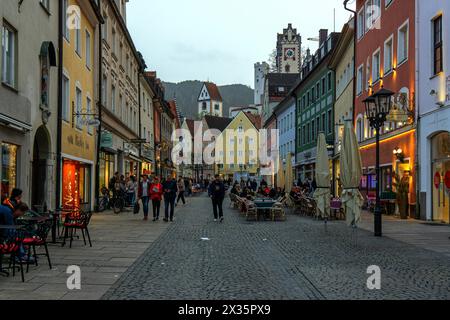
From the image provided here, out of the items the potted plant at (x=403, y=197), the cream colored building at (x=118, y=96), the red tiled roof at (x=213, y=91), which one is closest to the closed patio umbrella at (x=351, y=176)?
the potted plant at (x=403, y=197)

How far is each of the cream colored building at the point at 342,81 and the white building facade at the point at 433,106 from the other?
10.9 m

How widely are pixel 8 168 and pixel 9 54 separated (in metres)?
2.71

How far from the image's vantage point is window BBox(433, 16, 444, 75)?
65.6ft

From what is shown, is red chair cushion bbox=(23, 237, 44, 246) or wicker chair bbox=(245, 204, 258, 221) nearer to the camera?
red chair cushion bbox=(23, 237, 44, 246)

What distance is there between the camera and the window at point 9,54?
13219 millimetres

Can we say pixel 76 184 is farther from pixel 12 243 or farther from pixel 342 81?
pixel 342 81

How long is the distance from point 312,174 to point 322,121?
618 cm

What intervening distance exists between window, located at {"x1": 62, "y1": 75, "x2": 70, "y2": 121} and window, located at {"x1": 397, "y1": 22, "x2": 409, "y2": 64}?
43.8 ft

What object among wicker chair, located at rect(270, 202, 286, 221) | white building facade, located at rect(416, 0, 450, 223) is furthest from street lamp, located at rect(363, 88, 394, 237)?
wicker chair, located at rect(270, 202, 286, 221)

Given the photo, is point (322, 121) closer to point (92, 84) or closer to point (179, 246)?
point (92, 84)

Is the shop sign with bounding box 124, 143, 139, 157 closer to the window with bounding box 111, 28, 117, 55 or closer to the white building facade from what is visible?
the window with bounding box 111, 28, 117, 55

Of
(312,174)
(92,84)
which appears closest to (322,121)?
(312,174)

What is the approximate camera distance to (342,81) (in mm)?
38125

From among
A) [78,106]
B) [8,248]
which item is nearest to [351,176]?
[8,248]
